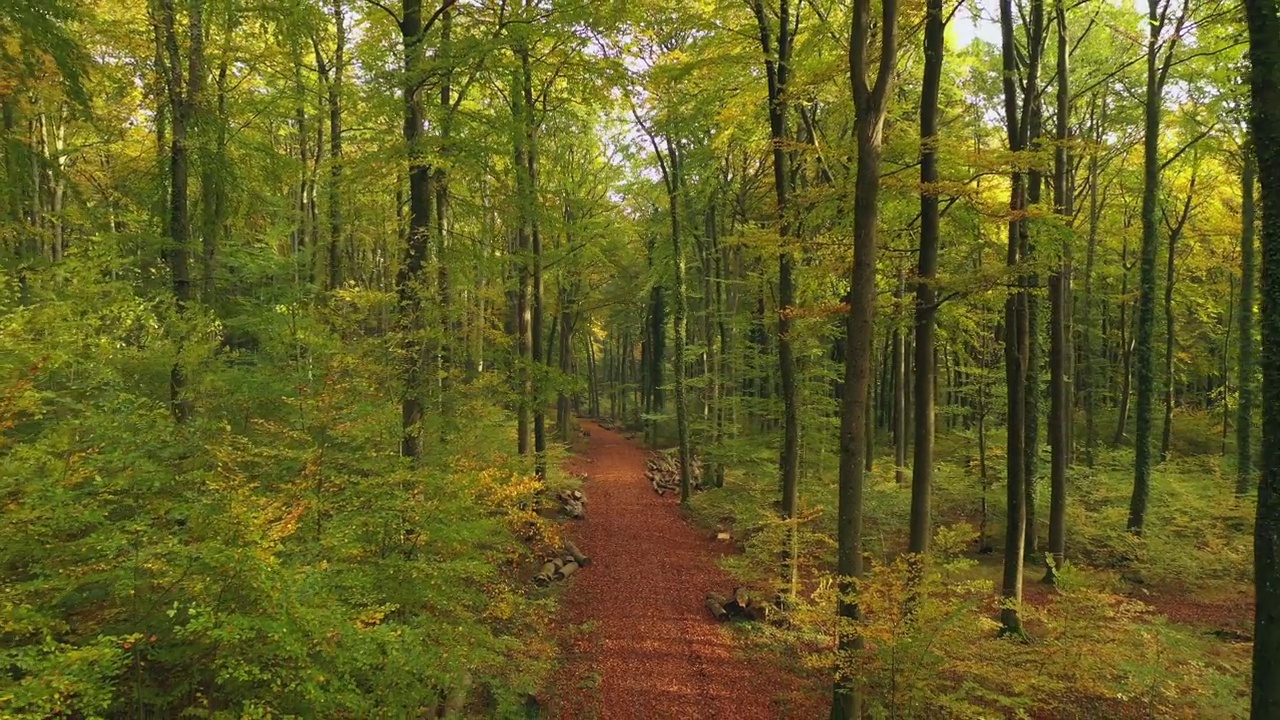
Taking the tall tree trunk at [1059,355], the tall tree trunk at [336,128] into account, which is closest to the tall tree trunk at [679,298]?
the tall tree trunk at [336,128]

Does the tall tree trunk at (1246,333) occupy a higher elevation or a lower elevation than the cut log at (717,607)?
higher

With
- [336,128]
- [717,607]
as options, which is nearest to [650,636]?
[717,607]

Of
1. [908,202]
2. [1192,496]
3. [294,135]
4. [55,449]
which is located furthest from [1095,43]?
[294,135]

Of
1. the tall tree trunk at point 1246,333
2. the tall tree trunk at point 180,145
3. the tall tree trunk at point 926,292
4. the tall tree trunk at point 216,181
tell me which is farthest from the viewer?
the tall tree trunk at point 1246,333

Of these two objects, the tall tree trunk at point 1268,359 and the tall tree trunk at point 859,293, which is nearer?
the tall tree trunk at point 1268,359

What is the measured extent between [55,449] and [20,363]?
1467 millimetres

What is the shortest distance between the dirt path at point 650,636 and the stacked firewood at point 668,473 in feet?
12.4

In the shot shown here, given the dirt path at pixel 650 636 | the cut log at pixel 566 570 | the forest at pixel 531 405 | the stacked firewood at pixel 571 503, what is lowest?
the dirt path at pixel 650 636

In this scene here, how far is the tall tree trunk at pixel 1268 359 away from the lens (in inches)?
175

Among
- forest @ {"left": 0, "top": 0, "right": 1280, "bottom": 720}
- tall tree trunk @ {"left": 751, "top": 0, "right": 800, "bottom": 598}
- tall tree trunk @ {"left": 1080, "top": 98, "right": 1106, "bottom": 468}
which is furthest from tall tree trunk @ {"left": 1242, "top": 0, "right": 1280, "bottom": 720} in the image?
tall tree trunk @ {"left": 751, "top": 0, "right": 800, "bottom": 598}

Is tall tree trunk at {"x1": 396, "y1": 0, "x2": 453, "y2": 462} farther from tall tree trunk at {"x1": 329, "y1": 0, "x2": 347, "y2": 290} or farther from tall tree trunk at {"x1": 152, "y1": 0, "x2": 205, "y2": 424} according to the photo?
tall tree trunk at {"x1": 329, "y1": 0, "x2": 347, "y2": 290}

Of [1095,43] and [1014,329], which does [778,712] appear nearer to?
[1014,329]

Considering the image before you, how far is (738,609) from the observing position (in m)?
11.0

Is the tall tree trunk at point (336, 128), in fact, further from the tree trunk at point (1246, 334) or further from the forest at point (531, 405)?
the tree trunk at point (1246, 334)
